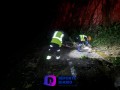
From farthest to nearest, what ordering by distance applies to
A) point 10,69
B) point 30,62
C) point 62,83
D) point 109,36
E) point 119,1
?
point 119,1 < point 109,36 < point 30,62 < point 10,69 < point 62,83

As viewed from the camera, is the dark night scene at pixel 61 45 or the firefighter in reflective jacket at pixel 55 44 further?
the firefighter in reflective jacket at pixel 55 44

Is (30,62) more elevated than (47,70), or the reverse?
(30,62)

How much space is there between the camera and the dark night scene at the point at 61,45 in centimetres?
738

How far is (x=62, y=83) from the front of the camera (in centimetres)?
708

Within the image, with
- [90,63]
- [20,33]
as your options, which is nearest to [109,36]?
[90,63]

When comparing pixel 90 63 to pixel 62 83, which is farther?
pixel 90 63

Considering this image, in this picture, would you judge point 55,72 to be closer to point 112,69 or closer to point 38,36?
point 112,69

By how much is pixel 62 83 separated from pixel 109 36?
6.03 m

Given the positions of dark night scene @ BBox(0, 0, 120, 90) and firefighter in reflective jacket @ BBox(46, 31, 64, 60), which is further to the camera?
firefighter in reflective jacket @ BBox(46, 31, 64, 60)

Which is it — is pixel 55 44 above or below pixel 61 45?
below

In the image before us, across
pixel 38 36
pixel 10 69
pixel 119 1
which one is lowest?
pixel 10 69

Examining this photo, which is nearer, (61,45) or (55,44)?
(55,44)

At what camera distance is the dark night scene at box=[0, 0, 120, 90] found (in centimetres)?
738

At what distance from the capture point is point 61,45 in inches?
407
